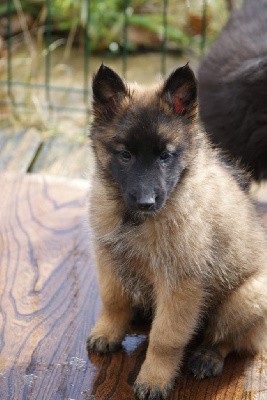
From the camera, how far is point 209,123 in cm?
486

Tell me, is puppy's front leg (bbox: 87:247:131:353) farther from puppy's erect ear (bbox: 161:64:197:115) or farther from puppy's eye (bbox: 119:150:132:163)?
puppy's erect ear (bbox: 161:64:197:115)

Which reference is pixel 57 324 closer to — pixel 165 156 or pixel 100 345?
pixel 100 345

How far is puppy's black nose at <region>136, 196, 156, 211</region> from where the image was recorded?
270 centimetres

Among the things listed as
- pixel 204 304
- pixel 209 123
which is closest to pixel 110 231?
pixel 204 304

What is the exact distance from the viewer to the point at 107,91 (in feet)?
9.50

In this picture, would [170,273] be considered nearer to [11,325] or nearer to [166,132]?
[166,132]

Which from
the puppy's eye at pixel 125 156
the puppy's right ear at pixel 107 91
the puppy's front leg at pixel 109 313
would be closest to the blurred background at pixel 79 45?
the puppy's front leg at pixel 109 313

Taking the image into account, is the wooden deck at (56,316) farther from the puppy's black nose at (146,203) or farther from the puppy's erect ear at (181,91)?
the puppy's erect ear at (181,91)

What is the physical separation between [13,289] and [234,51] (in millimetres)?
2216

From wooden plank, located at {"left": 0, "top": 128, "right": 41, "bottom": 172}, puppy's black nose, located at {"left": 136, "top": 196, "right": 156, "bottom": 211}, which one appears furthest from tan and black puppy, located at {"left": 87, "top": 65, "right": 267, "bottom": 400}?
wooden plank, located at {"left": 0, "top": 128, "right": 41, "bottom": 172}

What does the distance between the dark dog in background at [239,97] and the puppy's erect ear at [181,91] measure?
6.02ft

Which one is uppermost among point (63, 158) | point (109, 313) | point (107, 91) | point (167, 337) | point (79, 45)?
point (107, 91)

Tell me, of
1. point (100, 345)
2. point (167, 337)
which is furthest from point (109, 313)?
point (167, 337)

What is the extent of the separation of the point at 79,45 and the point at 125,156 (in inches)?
232
